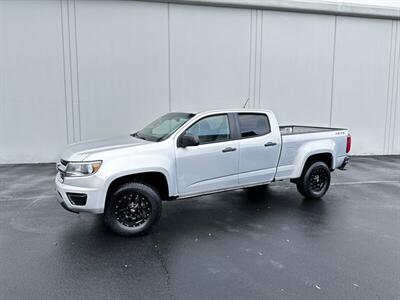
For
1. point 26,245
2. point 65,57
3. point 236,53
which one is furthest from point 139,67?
point 26,245

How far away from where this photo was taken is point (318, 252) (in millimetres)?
4312

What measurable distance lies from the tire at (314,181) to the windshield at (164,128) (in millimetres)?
2797

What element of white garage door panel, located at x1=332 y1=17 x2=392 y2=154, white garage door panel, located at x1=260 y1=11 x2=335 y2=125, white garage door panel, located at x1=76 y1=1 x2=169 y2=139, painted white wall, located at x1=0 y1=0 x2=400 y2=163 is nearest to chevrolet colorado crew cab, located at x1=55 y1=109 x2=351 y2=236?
white garage door panel, located at x1=76 y1=1 x2=169 y2=139

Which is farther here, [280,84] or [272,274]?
[280,84]

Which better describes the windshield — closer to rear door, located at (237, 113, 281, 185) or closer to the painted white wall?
rear door, located at (237, 113, 281, 185)

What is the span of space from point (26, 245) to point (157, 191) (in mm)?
1927

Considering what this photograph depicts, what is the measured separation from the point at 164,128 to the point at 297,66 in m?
8.71

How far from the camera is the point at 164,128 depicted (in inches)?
219

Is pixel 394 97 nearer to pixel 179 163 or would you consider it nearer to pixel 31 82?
Answer: pixel 179 163

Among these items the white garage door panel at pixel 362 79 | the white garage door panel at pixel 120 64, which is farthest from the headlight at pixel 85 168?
the white garage door panel at pixel 362 79

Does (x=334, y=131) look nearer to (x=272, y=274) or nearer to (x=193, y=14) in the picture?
(x=272, y=274)

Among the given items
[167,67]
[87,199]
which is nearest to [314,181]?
[87,199]

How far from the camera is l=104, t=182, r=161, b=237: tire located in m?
4.64

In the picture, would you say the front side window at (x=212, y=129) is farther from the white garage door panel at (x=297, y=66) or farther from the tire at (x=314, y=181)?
the white garage door panel at (x=297, y=66)
